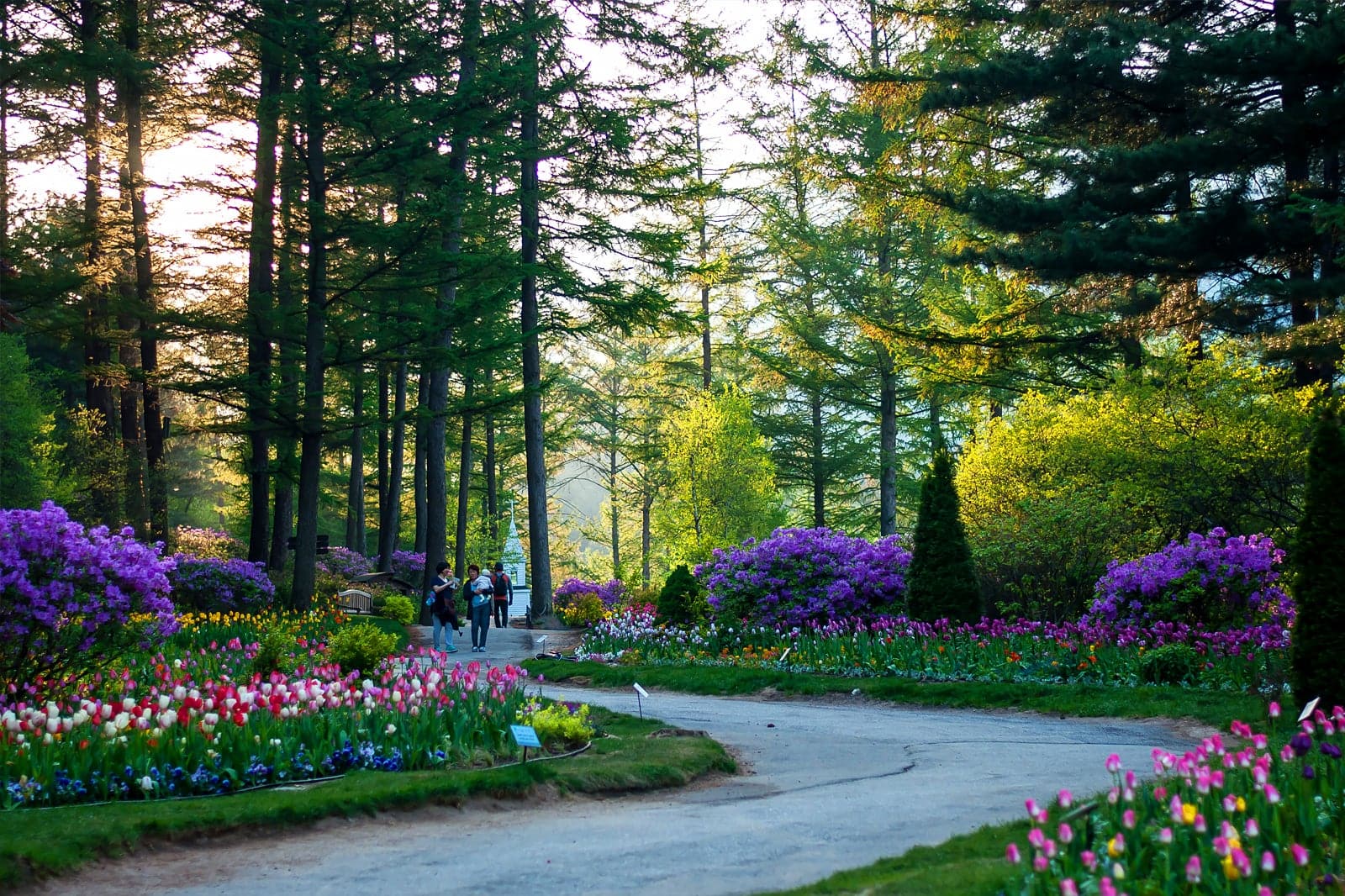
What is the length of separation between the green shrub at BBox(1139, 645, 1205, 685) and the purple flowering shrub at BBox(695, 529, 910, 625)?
18.5 feet

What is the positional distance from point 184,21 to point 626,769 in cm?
2301

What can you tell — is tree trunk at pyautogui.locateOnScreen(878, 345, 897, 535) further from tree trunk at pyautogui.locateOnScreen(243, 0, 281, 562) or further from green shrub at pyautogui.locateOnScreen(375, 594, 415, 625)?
tree trunk at pyautogui.locateOnScreen(243, 0, 281, 562)

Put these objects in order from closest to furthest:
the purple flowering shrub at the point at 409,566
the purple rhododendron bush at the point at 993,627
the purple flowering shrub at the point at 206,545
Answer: the purple rhododendron bush at the point at 993,627 < the purple flowering shrub at the point at 206,545 < the purple flowering shrub at the point at 409,566

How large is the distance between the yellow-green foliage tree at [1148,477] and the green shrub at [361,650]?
9.08 m

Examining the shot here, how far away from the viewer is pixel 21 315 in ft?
92.6

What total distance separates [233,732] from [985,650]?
9409 millimetres

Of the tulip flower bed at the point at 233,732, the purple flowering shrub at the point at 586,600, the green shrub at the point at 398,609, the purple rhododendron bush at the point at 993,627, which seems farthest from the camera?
the green shrub at the point at 398,609

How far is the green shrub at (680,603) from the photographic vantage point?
69.1ft

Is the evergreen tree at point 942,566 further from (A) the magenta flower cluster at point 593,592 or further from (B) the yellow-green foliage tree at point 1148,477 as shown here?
(A) the magenta flower cluster at point 593,592

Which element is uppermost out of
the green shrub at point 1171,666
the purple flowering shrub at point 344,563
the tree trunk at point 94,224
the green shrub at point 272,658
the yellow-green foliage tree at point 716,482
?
the tree trunk at point 94,224

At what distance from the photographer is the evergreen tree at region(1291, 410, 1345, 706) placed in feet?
28.9

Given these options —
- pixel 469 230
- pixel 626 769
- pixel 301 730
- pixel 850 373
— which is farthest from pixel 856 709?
pixel 850 373

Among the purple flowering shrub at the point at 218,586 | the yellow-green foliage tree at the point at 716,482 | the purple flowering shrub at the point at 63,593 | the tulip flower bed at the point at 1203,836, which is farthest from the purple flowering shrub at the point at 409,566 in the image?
the tulip flower bed at the point at 1203,836

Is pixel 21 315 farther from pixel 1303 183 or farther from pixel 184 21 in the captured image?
pixel 1303 183
